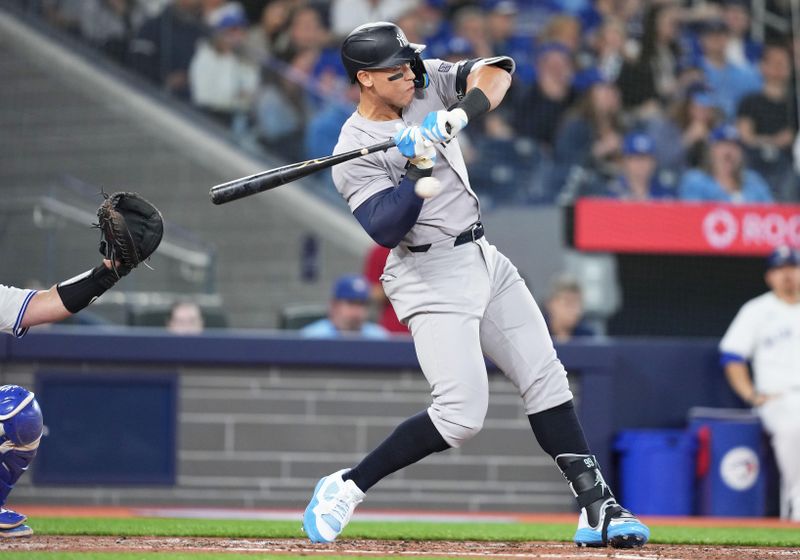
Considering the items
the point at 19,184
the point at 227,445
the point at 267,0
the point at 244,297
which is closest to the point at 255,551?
Result: the point at 227,445

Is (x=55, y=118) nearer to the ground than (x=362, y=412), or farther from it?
farther from it

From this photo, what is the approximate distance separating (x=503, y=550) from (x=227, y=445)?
2732 mm

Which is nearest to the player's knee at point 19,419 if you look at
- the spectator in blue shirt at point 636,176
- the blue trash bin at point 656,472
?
the blue trash bin at point 656,472

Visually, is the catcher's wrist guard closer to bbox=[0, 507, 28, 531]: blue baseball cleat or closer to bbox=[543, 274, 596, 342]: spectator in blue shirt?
bbox=[0, 507, 28, 531]: blue baseball cleat

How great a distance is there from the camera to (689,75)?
1136cm

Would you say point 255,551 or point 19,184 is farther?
point 19,184

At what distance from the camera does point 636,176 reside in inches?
402

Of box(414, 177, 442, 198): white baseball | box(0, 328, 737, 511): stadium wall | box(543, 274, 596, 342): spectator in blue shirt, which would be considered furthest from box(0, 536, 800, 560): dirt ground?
box(543, 274, 596, 342): spectator in blue shirt

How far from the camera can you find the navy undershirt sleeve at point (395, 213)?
3758 millimetres

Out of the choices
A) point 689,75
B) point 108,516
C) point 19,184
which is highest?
point 689,75

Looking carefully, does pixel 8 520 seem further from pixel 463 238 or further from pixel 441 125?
pixel 441 125

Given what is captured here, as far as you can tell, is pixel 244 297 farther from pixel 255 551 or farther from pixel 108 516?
pixel 255 551

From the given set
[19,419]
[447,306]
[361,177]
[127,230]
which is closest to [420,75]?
[361,177]

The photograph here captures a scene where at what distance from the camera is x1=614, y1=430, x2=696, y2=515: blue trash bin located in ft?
21.6
